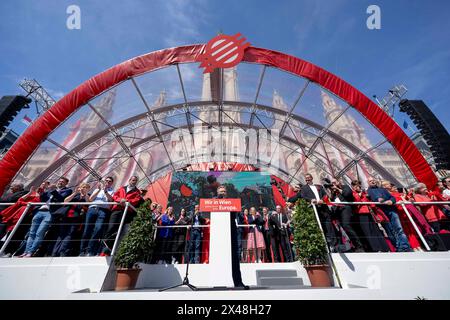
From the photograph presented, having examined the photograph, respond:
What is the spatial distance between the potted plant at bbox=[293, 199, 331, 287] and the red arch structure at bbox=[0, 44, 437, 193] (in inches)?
218

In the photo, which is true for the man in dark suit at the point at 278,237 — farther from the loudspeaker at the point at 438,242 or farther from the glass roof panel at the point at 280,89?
the glass roof panel at the point at 280,89

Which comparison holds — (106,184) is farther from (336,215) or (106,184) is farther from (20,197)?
(336,215)

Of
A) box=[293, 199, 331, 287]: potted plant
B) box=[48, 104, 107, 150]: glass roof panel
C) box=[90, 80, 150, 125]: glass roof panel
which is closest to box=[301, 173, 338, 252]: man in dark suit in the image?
box=[293, 199, 331, 287]: potted plant

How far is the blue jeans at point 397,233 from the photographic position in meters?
4.14

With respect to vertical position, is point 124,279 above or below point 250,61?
below

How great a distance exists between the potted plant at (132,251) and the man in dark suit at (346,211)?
161 inches

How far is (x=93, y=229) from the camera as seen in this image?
179 inches

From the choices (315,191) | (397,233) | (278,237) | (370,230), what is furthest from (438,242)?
(278,237)

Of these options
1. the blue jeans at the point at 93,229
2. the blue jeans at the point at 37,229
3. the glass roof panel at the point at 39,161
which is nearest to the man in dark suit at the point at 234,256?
the blue jeans at the point at 93,229

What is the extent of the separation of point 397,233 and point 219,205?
3.84 meters

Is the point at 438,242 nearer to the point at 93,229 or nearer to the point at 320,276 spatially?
the point at 320,276

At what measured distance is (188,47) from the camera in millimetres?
7672

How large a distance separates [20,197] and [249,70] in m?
7.93
